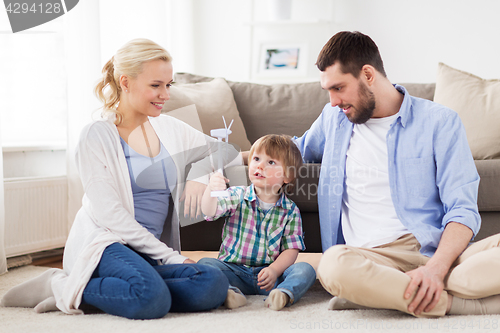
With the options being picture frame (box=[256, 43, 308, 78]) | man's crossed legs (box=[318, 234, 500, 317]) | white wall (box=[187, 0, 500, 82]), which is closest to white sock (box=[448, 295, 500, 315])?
man's crossed legs (box=[318, 234, 500, 317])

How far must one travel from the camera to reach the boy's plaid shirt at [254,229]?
4.91 ft

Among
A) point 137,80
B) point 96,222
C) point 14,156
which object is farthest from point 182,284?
point 14,156

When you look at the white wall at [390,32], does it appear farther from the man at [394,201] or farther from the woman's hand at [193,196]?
the woman's hand at [193,196]

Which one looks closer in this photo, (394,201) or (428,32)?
(394,201)

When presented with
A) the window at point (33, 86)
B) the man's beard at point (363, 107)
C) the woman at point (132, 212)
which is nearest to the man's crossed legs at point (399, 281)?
the woman at point (132, 212)

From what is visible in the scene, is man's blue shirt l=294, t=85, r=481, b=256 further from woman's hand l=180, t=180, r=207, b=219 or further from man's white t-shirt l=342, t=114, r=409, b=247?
woman's hand l=180, t=180, r=207, b=219

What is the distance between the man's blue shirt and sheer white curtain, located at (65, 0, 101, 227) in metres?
1.43

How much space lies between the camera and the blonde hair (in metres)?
1.41

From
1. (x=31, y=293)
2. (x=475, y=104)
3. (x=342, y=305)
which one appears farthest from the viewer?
(x=475, y=104)

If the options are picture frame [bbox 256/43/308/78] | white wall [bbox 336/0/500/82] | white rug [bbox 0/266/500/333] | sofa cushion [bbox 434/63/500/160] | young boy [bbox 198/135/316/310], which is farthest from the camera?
picture frame [bbox 256/43/308/78]

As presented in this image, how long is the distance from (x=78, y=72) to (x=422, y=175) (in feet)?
5.89

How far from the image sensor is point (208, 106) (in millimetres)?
2188

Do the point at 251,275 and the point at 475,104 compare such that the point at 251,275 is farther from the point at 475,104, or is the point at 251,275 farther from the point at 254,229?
the point at 475,104

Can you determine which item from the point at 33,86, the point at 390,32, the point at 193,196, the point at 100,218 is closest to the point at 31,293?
the point at 100,218
